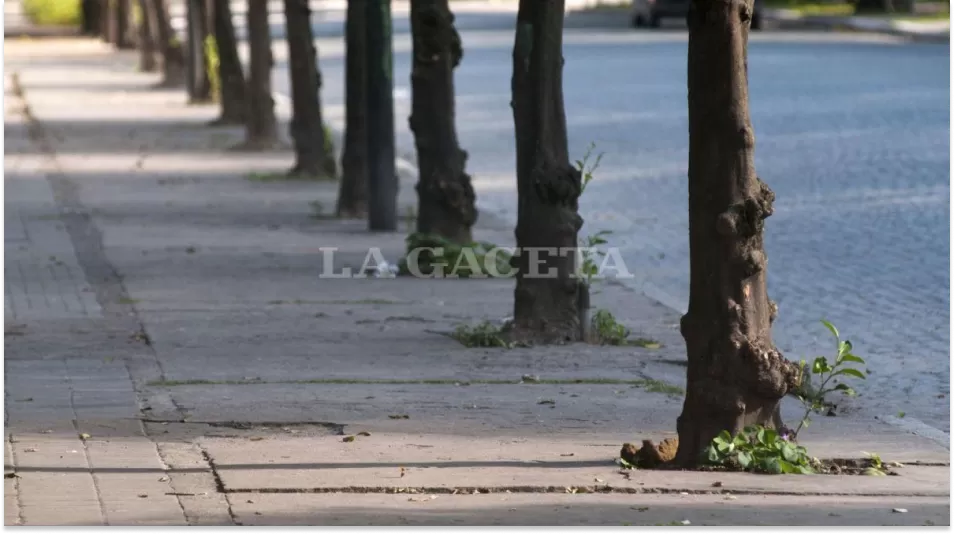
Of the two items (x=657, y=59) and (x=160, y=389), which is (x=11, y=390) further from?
(x=657, y=59)

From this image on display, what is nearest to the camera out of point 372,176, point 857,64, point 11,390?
point 11,390

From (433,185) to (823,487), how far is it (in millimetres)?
6803

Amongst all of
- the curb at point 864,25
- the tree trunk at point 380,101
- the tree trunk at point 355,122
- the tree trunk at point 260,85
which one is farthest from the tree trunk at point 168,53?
the tree trunk at point 380,101

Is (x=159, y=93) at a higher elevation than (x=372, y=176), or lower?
lower

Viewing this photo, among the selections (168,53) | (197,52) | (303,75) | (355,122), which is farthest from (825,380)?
(168,53)

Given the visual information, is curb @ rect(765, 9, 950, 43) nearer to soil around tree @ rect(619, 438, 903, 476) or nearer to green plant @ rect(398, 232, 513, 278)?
green plant @ rect(398, 232, 513, 278)

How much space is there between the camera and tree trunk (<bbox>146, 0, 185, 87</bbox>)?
3475cm

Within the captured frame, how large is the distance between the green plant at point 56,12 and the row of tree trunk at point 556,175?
44.8 m

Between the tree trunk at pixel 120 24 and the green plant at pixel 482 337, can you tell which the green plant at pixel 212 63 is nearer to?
the green plant at pixel 482 337

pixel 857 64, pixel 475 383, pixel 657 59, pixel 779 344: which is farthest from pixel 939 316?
pixel 657 59

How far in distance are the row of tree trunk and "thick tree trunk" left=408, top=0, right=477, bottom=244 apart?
0.03ft

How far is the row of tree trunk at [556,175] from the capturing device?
6801mm

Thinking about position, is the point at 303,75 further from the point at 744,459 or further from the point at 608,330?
the point at 744,459

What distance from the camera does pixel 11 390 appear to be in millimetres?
8594
